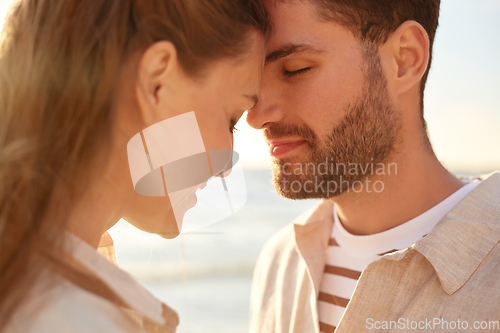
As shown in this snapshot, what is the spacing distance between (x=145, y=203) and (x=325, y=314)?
4.07ft

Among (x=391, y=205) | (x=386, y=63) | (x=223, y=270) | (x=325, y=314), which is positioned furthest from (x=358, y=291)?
(x=223, y=270)

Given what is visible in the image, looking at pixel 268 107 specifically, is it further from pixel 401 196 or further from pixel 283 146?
pixel 401 196

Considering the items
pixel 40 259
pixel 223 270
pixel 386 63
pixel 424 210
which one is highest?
pixel 386 63

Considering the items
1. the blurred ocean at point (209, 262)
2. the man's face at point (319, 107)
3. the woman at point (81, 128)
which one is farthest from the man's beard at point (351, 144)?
the woman at point (81, 128)

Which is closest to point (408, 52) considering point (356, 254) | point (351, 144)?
point (351, 144)

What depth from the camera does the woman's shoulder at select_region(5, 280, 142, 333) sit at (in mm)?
827

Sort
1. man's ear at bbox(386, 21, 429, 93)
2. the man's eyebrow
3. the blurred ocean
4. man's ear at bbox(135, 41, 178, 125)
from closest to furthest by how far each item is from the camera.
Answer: man's ear at bbox(135, 41, 178, 125), the blurred ocean, the man's eyebrow, man's ear at bbox(386, 21, 429, 93)

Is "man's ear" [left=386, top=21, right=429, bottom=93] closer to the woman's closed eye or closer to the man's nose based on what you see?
the woman's closed eye

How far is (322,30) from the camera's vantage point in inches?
82.8

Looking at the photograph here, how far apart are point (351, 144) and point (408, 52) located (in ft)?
2.05

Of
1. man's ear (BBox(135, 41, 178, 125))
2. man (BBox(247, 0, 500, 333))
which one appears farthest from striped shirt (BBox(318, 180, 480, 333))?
man's ear (BBox(135, 41, 178, 125))

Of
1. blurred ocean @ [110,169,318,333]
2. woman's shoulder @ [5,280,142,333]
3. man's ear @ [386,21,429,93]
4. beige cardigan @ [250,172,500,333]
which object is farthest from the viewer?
man's ear @ [386,21,429,93]

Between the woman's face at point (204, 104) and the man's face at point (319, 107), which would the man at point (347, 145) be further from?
the woman's face at point (204, 104)

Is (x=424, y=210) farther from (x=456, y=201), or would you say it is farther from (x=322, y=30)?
(x=322, y=30)
